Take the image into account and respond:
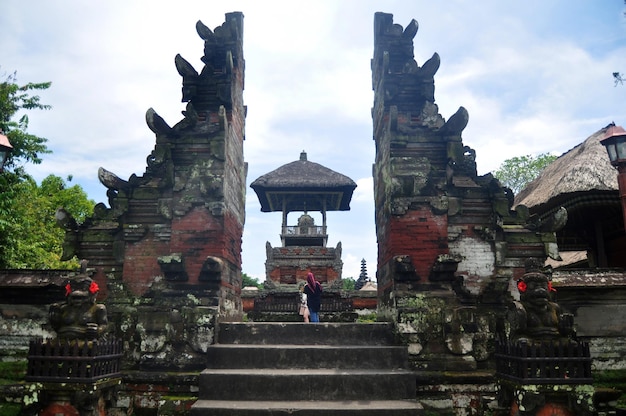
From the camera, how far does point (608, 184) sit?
390 inches

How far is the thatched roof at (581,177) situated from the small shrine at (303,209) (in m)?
10.3

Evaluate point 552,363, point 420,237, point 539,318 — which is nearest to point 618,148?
point 420,237

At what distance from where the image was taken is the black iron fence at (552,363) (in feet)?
13.2

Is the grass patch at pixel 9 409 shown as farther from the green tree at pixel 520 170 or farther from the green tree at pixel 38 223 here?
the green tree at pixel 520 170

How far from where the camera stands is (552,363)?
405 cm

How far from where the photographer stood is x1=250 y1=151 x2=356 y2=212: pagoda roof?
20938mm

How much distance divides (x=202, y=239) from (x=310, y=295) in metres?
3.27

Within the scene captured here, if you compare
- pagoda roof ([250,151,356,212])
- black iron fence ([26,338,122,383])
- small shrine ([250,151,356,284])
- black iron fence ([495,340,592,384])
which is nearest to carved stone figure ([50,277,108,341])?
black iron fence ([26,338,122,383])

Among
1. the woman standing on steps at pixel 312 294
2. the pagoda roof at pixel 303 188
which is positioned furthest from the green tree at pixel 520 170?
the woman standing on steps at pixel 312 294

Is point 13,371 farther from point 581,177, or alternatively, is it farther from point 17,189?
point 581,177

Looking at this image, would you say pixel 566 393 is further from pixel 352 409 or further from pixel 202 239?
pixel 202 239

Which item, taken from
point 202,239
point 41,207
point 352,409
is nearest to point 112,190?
point 202,239

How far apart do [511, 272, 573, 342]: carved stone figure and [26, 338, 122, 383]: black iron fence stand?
12.8ft

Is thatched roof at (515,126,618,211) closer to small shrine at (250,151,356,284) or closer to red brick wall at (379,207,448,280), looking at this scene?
red brick wall at (379,207,448,280)
